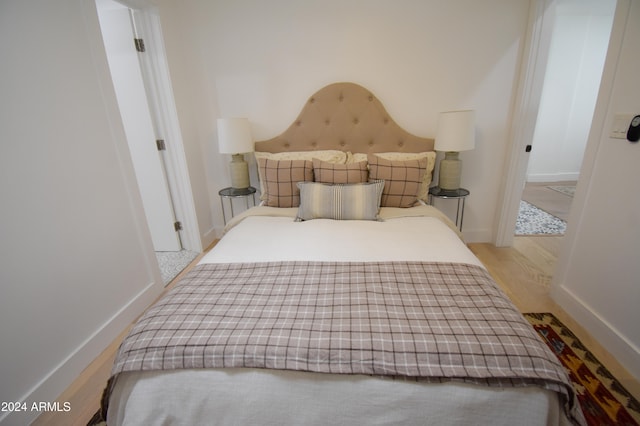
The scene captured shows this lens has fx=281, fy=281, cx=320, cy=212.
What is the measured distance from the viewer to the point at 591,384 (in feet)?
4.51

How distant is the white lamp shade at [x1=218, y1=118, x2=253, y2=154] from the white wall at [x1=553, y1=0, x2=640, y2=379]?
2416mm

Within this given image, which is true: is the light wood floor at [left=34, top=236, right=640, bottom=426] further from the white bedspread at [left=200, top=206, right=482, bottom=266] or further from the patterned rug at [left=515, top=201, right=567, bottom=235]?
the white bedspread at [left=200, top=206, right=482, bottom=266]

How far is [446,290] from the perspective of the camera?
3.69 ft

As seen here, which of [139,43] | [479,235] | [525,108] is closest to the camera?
[139,43]

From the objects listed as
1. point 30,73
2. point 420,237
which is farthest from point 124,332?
point 420,237

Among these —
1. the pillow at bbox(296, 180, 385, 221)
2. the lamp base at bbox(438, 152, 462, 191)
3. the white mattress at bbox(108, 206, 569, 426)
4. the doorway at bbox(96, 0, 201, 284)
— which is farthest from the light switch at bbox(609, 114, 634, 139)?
the doorway at bbox(96, 0, 201, 284)

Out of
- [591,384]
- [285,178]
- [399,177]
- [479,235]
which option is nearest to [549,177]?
[479,235]

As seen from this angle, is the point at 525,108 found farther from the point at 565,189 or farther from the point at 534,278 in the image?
the point at 565,189

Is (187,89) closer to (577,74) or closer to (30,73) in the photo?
(30,73)

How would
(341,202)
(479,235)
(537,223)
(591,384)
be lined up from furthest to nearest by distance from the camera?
1. (537,223)
2. (479,235)
3. (341,202)
4. (591,384)

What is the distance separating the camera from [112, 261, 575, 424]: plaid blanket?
82 centimetres

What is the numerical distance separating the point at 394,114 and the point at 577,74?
3886 millimetres

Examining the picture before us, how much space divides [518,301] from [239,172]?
243 cm

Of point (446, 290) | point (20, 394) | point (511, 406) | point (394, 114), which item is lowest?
point (20, 394)
